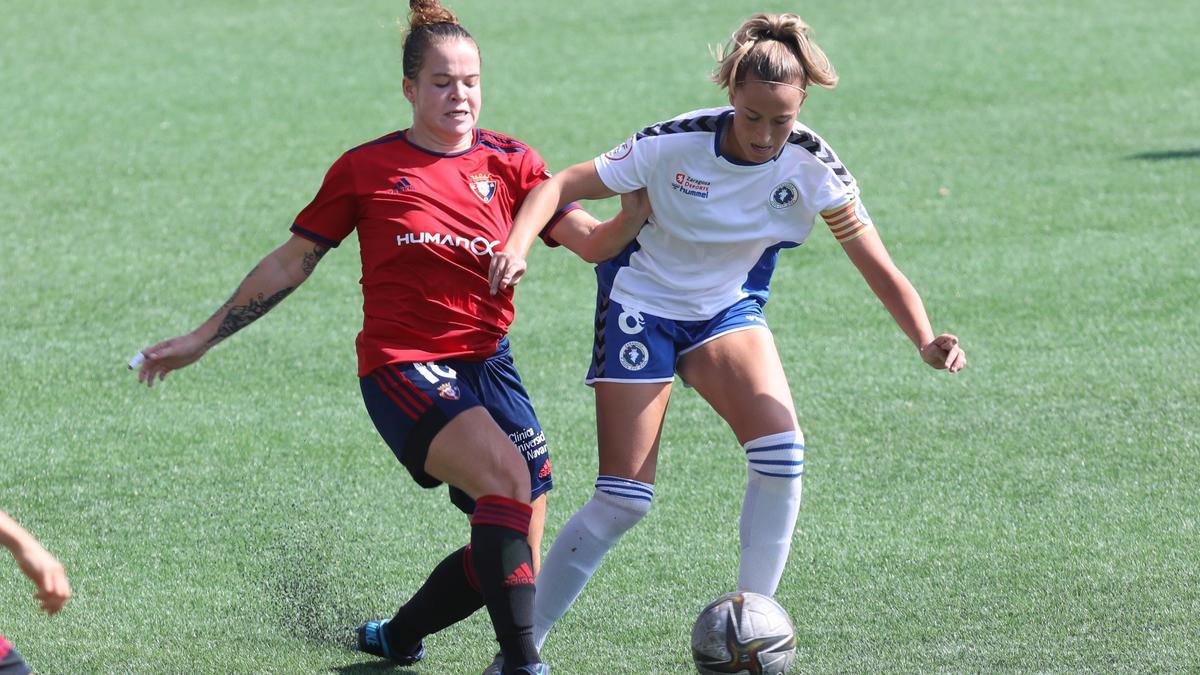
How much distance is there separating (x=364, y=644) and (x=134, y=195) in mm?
7881

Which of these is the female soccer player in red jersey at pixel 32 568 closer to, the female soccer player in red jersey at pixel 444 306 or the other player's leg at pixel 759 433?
the female soccer player in red jersey at pixel 444 306

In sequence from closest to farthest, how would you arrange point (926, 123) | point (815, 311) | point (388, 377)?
point (388, 377), point (815, 311), point (926, 123)

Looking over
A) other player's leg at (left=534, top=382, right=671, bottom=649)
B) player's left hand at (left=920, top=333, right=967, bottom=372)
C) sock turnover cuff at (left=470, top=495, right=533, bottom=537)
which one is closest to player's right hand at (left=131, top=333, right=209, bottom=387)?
sock turnover cuff at (left=470, top=495, right=533, bottom=537)

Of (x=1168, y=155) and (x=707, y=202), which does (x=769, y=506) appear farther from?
(x=1168, y=155)

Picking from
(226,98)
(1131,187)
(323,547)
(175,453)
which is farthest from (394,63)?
(323,547)

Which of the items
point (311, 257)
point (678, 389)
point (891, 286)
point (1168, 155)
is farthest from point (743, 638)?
point (1168, 155)

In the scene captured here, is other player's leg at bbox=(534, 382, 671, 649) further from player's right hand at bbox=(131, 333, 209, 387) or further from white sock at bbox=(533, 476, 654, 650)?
player's right hand at bbox=(131, 333, 209, 387)

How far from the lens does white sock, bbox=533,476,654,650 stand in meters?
4.53

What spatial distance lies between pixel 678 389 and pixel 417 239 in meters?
3.72

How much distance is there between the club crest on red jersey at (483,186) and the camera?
14.6ft

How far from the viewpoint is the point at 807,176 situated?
4590 mm

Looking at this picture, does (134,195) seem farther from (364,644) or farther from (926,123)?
(364,644)

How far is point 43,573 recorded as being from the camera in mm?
3176

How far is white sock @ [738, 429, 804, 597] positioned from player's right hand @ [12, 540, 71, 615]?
207 cm
